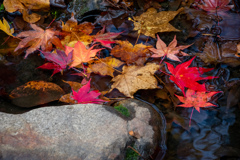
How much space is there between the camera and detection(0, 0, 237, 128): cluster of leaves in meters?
1.86

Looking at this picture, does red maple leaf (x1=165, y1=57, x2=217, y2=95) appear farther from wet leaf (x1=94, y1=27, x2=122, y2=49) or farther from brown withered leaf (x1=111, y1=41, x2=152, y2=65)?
wet leaf (x1=94, y1=27, x2=122, y2=49)

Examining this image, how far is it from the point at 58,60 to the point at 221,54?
5.96ft

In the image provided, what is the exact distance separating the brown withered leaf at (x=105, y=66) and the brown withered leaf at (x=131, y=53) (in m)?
0.08

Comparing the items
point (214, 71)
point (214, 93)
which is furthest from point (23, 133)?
point (214, 71)

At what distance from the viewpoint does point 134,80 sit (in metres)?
1.88

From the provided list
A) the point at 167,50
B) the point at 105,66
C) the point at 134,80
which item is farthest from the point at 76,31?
the point at 167,50

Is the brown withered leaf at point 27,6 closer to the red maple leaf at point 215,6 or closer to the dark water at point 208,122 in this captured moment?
the dark water at point 208,122

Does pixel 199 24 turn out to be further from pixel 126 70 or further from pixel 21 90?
pixel 21 90

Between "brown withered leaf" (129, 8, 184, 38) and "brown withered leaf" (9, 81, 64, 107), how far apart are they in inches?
48.2

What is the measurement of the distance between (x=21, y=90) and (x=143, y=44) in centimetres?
145

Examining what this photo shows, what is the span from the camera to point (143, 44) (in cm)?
229

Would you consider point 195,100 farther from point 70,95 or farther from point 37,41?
point 37,41

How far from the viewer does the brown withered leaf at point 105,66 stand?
2.04 meters

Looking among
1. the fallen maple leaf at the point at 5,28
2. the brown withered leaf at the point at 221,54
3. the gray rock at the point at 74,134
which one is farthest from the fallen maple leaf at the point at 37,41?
the brown withered leaf at the point at 221,54
